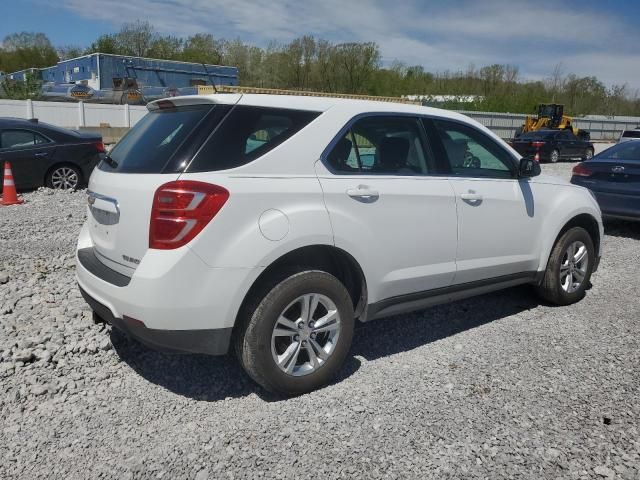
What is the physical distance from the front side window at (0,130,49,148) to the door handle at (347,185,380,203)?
333 inches

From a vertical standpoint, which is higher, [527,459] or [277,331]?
[277,331]

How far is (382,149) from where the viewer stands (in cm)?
359

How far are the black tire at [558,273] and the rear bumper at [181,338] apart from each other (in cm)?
315

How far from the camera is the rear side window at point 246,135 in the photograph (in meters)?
2.82

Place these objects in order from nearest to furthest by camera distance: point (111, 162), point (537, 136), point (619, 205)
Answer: point (111, 162) → point (619, 205) → point (537, 136)

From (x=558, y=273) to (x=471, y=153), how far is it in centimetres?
149

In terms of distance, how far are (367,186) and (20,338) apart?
273 centimetres

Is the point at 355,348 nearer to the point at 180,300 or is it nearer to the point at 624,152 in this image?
the point at 180,300

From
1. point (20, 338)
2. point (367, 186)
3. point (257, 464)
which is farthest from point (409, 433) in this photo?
point (20, 338)

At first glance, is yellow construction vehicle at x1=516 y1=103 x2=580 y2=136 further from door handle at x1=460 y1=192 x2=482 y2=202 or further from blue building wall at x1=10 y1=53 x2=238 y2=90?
door handle at x1=460 y1=192 x2=482 y2=202

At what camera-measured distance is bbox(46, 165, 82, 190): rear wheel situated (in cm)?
978

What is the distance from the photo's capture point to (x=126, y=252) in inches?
114

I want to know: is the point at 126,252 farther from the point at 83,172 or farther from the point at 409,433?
the point at 83,172

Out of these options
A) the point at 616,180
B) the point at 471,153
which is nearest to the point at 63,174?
the point at 471,153
